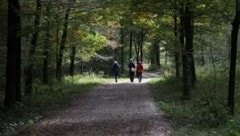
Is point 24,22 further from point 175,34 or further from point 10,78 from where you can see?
point 175,34

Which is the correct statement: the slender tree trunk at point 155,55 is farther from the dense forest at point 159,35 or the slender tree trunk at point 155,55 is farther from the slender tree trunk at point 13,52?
the slender tree trunk at point 13,52

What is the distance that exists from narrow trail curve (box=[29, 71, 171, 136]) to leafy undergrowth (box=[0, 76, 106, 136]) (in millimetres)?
536

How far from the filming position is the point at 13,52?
18891mm

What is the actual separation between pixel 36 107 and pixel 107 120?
505 cm

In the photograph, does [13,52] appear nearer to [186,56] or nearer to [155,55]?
[186,56]

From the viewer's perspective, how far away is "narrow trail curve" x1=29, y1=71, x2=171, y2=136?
13773 millimetres

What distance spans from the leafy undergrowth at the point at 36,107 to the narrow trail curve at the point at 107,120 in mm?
536

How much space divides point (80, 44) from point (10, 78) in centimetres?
1698

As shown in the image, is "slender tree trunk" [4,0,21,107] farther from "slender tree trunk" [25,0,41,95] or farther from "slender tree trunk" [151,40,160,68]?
"slender tree trunk" [151,40,160,68]

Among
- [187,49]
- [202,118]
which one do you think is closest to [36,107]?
[187,49]

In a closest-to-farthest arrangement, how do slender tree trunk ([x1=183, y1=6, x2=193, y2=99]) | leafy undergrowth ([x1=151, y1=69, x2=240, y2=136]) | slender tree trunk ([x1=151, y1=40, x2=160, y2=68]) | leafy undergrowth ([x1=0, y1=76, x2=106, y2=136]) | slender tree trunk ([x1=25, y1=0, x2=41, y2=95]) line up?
leafy undergrowth ([x1=151, y1=69, x2=240, y2=136]) < leafy undergrowth ([x1=0, y1=76, x2=106, y2=136]) < slender tree trunk ([x1=25, y1=0, x2=41, y2=95]) < slender tree trunk ([x1=183, y1=6, x2=193, y2=99]) < slender tree trunk ([x1=151, y1=40, x2=160, y2=68])

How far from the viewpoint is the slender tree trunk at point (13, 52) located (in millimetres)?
18562

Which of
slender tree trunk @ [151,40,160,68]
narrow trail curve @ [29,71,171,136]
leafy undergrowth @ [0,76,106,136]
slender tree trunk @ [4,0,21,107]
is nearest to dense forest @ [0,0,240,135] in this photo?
slender tree trunk @ [4,0,21,107]

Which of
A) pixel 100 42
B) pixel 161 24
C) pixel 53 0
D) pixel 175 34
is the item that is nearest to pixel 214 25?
pixel 175 34
